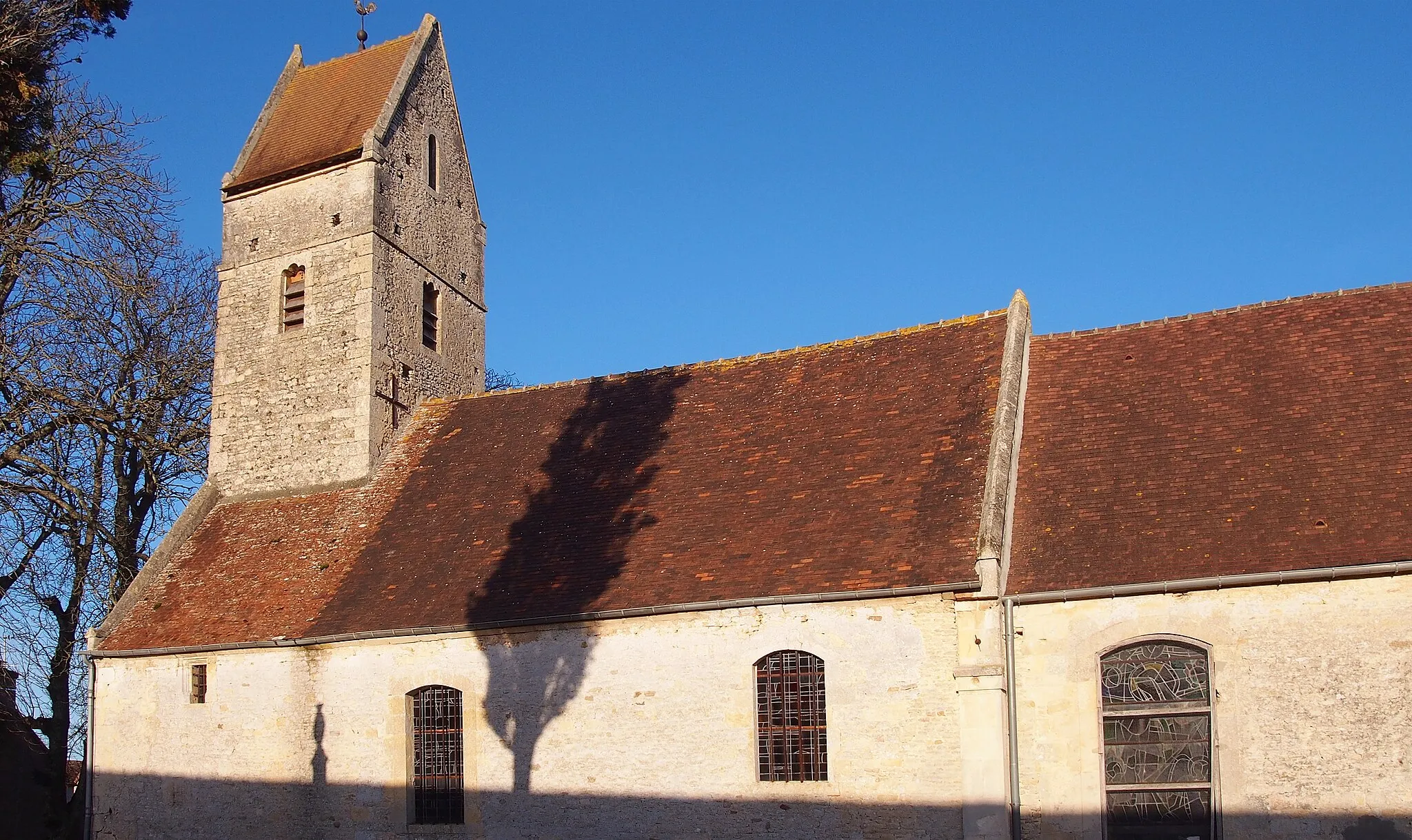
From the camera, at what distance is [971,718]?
14.5 metres

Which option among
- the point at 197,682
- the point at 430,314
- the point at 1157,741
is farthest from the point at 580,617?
the point at 430,314

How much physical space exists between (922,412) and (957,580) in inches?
146

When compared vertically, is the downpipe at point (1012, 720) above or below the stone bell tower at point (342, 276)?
below

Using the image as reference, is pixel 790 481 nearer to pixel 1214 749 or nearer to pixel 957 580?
pixel 957 580

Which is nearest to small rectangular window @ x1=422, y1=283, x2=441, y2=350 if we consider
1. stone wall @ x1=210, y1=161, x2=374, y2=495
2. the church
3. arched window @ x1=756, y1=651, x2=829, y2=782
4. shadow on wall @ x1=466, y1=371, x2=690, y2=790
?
the church

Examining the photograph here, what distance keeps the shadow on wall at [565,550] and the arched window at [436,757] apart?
718 mm

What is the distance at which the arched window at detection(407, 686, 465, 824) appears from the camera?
57.6ft

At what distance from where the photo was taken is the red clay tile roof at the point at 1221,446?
1438cm

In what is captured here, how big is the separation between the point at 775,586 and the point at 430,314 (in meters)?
11.7

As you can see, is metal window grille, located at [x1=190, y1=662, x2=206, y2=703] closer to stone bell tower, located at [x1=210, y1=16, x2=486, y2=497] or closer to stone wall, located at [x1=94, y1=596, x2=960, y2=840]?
stone wall, located at [x1=94, y1=596, x2=960, y2=840]

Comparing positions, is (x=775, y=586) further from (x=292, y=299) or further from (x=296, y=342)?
(x=292, y=299)

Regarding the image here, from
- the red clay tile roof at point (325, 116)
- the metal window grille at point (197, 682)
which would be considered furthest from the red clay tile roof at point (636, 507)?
the red clay tile roof at point (325, 116)

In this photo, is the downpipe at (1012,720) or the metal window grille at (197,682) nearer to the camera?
the downpipe at (1012,720)

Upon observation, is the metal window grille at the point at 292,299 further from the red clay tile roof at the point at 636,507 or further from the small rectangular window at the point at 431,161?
the red clay tile roof at the point at 636,507
